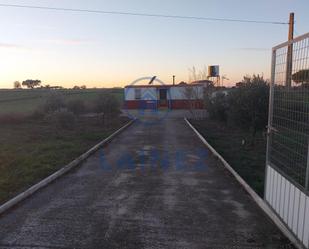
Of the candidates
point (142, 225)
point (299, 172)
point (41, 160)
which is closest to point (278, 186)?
point (299, 172)

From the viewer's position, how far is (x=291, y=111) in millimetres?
5340

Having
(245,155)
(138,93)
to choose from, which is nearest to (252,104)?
(245,155)

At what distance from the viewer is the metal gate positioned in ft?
15.5

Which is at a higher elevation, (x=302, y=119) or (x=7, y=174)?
(x=302, y=119)

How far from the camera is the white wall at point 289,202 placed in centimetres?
457

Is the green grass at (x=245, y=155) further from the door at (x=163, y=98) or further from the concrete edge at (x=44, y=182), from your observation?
the door at (x=163, y=98)

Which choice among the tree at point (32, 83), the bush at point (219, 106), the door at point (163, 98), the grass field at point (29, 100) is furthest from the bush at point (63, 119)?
the tree at point (32, 83)

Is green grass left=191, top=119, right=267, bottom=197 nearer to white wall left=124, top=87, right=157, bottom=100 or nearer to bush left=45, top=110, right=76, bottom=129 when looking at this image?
bush left=45, top=110, right=76, bottom=129

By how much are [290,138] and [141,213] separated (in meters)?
2.84

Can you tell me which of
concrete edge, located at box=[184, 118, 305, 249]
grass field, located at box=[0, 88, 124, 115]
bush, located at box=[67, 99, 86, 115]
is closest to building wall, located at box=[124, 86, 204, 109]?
grass field, located at box=[0, 88, 124, 115]

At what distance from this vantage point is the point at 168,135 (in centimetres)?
1825

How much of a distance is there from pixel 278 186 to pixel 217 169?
4.17m

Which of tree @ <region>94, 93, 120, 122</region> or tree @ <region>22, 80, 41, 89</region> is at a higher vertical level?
tree @ <region>22, 80, 41, 89</region>

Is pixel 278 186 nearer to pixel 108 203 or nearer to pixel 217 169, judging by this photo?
pixel 108 203
